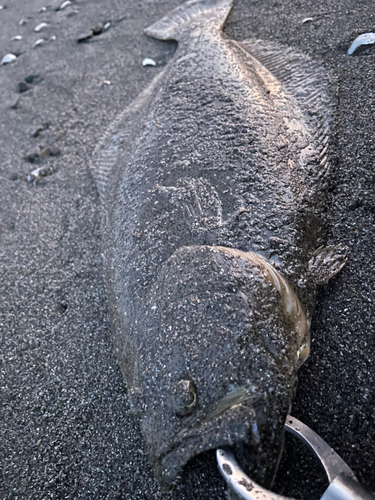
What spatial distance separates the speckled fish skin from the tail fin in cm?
100

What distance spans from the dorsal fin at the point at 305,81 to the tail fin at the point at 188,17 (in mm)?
591

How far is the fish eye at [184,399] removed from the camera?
1.37 meters

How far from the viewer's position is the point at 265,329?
5.02 ft

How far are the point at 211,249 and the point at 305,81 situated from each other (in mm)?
1979

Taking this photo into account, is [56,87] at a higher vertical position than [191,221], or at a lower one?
higher

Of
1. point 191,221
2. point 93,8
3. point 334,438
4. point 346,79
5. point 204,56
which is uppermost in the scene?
point 93,8

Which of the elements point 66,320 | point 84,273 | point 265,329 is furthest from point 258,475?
point 84,273

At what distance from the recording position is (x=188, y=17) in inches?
153

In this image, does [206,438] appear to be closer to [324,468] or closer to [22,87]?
[324,468]

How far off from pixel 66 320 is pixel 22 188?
1.46 metres

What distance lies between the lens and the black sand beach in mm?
1611

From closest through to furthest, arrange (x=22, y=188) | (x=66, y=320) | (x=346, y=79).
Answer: (x=66, y=320)
(x=346, y=79)
(x=22, y=188)


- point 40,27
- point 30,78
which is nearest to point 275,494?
point 30,78

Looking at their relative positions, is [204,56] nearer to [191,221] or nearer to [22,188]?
[191,221]
